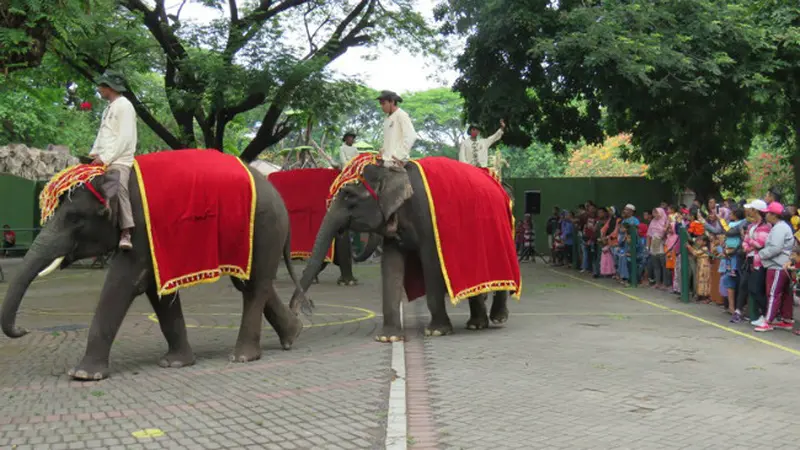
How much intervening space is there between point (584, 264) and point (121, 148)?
51.5 feet

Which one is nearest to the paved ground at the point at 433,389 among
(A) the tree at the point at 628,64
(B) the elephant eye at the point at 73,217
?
(B) the elephant eye at the point at 73,217

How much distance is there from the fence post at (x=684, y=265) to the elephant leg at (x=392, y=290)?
21.7 ft

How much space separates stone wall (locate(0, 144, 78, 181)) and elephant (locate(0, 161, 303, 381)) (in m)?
25.6

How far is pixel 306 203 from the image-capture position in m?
16.0

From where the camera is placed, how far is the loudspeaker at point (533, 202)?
27.0 m

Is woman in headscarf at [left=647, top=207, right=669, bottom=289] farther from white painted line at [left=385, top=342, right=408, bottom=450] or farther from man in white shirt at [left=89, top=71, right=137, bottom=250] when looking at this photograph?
man in white shirt at [left=89, top=71, right=137, bottom=250]

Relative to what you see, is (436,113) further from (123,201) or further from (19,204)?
(123,201)

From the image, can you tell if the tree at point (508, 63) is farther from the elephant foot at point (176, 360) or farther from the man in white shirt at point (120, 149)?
the elephant foot at point (176, 360)

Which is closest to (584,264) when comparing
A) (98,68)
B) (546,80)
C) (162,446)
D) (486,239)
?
(546,80)

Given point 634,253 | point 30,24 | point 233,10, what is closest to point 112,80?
point 30,24

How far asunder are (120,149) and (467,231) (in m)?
4.44

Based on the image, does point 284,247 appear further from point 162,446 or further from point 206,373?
point 162,446

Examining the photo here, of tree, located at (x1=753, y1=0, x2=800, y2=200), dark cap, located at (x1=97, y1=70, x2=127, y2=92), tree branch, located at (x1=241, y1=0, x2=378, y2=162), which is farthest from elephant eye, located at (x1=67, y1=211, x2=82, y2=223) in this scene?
tree, located at (x1=753, y1=0, x2=800, y2=200)

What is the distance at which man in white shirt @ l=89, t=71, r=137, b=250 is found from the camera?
24.0ft
